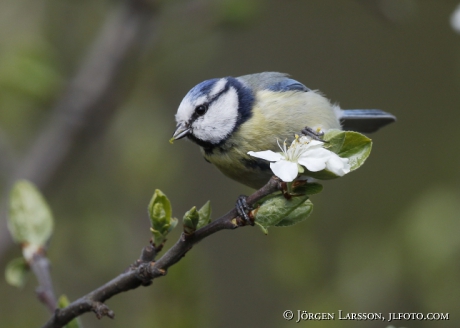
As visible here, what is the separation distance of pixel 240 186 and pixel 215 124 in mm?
1295

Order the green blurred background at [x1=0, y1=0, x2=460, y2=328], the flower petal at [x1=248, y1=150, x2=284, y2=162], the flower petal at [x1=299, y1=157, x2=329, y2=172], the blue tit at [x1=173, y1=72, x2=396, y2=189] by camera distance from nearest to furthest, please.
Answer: the flower petal at [x1=299, y1=157, x2=329, y2=172]
the flower petal at [x1=248, y1=150, x2=284, y2=162]
the blue tit at [x1=173, y1=72, x2=396, y2=189]
the green blurred background at [x1=0, y1=0, x2=460, y2=328]

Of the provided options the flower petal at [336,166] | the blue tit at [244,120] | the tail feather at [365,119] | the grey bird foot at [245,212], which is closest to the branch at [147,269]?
the grey bird foot at [245,212]

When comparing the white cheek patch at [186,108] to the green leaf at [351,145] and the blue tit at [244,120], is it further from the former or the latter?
the green leaf at [351,145]

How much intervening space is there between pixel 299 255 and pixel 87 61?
1450 mm

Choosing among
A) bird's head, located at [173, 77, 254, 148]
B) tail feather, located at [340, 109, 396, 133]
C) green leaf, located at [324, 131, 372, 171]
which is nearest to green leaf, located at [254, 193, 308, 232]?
green leaf, located at [324, 131, 372, 171]

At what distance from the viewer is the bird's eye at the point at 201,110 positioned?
1.81 metres

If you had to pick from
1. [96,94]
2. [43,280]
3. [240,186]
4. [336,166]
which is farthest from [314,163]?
[240,186]

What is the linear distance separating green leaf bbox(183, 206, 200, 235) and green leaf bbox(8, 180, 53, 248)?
490 millimetres

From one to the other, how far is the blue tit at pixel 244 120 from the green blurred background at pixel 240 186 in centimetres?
41

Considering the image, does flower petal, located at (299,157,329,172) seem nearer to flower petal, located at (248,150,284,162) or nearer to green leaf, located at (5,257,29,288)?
flower petal, located at (248,150,284,162)

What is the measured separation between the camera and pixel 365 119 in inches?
83.7

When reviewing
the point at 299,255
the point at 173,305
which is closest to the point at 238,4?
the point at 299,255

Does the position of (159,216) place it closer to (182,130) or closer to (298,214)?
(298,214)

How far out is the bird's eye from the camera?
1807 mm
